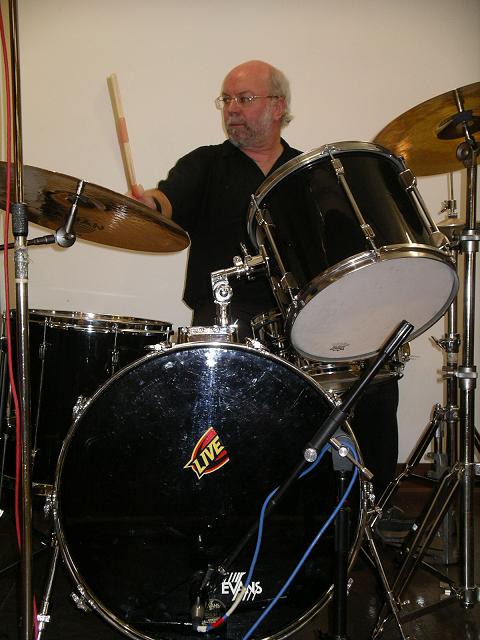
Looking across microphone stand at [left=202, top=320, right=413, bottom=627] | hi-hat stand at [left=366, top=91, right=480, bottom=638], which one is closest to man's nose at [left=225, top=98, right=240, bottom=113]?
hi-hat stand at [left=366, top=91, right=480, bottom=638]

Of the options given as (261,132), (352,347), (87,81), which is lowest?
(352,347)

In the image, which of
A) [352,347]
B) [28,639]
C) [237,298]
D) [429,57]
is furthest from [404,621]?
[429,57]

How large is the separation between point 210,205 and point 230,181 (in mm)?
143

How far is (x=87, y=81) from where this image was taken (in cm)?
306

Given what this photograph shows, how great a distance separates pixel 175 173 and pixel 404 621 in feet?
6.46

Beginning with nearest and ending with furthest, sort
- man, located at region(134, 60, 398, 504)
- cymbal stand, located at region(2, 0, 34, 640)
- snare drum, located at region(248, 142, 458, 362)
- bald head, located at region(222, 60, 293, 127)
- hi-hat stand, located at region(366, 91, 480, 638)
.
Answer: cymbal stand, located at region(2, 0, 34, 640) → snare drum, located at region(248, 142, 458, 362) → hi-hat stand, located at region(366, 91, 480, 638) → man, located at region(134, 60, 398, 504) → bald head, located at region(222, 60, 293, 127)

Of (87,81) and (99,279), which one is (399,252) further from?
(87,81)

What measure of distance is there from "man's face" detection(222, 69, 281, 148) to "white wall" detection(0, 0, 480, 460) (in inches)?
21.5

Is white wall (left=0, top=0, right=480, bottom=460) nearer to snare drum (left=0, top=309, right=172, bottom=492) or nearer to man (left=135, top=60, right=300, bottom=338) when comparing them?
man (left=135, top=60, right=300, bottom=338)

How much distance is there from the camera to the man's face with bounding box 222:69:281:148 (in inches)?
101

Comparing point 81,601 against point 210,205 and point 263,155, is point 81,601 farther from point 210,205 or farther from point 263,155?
point 263,155

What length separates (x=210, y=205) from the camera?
256 centimetres

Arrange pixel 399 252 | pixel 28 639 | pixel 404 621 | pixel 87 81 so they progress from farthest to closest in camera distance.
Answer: pixel 87 81 → pixel 404 621 → pixel 399 252 → pixel 28 639

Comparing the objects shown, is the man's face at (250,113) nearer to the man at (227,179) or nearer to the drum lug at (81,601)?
the man at (227,179)
